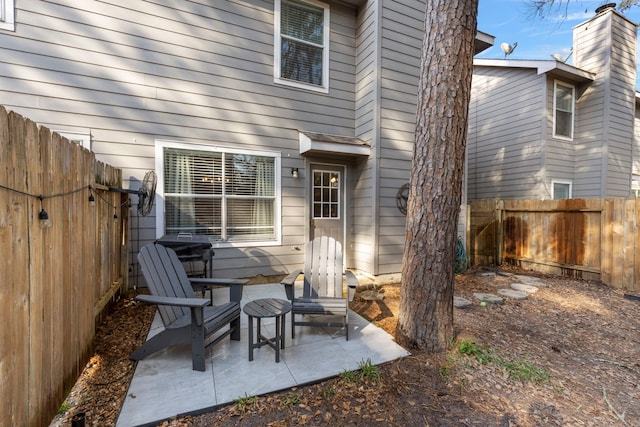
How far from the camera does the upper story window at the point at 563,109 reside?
7891mm

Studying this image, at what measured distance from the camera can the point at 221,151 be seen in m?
4.62

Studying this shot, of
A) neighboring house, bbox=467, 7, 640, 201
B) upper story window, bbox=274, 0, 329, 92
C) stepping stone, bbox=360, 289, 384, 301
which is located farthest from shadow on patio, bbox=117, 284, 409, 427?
neighboring house, bbox=467, 7, 640, 201

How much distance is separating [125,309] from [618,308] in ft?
A: 22.4

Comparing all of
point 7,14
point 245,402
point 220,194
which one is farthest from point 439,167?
point 7,14

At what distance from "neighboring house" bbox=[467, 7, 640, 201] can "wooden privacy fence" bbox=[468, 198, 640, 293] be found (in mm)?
2211

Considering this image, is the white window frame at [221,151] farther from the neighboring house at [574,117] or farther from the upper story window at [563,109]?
the upper story window at [563,109]

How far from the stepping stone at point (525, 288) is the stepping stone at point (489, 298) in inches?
31.9

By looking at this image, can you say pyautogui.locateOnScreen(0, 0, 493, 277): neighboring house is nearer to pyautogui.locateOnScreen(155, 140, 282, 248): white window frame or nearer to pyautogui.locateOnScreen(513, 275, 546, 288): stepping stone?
pyautogui.locateOnScreen(155, 140, 282, 248): white window frame

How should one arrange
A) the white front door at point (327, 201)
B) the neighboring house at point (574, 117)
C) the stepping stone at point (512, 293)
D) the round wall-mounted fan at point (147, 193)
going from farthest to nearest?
the neighboring house at point (574, 117), the white front door at point (327, 201), the stepping stone at point (512, 293), the round wall-mounted fan at point (147, 193)

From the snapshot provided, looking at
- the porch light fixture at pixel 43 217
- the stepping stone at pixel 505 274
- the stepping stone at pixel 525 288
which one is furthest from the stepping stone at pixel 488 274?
the porch light fixture at pixel 43 217

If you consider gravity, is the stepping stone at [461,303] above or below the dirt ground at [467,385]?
above

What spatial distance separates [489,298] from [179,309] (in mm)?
4242

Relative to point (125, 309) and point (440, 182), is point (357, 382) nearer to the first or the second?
point (440, 182)

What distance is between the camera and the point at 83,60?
3.84 m
